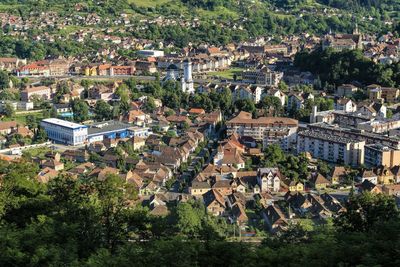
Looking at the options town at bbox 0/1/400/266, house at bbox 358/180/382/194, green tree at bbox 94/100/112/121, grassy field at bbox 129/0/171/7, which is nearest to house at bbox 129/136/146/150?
town at bbox 0/1/400/266

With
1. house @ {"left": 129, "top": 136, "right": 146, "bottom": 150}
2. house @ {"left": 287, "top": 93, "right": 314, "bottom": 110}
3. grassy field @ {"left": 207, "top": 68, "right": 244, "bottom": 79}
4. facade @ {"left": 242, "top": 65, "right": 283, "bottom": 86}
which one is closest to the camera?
house @ {"left": 129, "top": 136, "right": 146, "bottom": 150}

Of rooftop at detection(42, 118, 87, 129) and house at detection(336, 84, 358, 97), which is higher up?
house at detection(336, 84, 358, 97)

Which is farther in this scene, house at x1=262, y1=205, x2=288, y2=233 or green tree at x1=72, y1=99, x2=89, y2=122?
green tree at x1=72, y1=99, x2=89, y2=122

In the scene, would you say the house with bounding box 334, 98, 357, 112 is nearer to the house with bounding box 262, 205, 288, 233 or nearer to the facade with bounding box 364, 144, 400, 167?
the facade with bounding box 364, 144, 400, 167

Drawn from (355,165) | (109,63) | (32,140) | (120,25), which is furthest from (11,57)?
(355,165)

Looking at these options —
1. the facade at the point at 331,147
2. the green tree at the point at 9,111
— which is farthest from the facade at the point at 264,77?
the green tree at the point at 9,111

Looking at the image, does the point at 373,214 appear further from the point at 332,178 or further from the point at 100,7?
the point at 100,7

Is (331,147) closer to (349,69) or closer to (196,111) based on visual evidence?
(196,111)

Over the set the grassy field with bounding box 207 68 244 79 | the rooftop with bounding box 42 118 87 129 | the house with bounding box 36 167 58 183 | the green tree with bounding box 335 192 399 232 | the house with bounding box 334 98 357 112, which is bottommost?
the house with bounding box 36 167 58 183

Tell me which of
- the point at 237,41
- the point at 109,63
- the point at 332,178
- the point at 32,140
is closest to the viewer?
the point at 332,178
